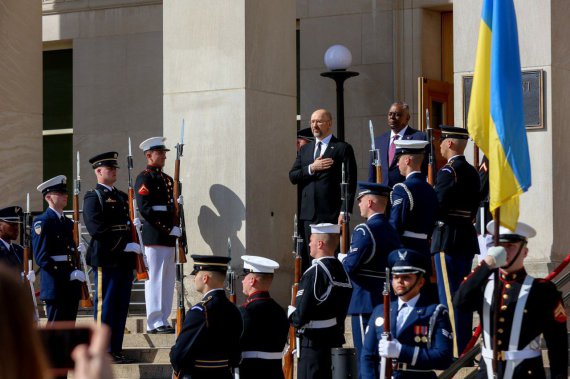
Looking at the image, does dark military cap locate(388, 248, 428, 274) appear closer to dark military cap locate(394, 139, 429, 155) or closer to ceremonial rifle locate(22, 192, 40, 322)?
dark military cap locate(394, 139, 429, 155)

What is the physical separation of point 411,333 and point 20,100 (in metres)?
9.03

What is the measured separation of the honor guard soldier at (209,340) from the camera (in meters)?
8.41

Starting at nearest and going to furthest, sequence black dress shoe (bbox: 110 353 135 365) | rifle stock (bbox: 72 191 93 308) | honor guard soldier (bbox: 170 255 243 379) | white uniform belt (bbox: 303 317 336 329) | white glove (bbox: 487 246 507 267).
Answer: white glove (bbox: 487 246 507 267)
honor guard soldier (bbox: 170 255 243 379)
white uniform belt (bbox: 303 317 336 329)
black dress shoe (bbox: 110 353 135 365)
rifle stock (bbox: 72 191 93 308)

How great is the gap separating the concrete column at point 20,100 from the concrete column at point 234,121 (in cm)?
310

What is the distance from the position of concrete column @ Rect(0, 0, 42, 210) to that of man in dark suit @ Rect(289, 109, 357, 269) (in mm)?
4778

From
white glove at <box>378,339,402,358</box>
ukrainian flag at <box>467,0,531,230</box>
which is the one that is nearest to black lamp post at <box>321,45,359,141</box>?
ukrainian flag at <box>467,0,531,230</box>

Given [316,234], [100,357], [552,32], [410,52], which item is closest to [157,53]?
[410,52]

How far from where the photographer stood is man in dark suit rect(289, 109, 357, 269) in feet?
37.6

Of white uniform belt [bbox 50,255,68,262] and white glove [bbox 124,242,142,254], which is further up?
white glove [bbox 124,242,142,254]

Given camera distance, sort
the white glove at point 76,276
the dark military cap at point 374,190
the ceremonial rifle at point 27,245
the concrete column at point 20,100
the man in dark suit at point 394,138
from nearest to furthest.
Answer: the dark military cap at point 374,190, the man in dark suit at point 394,138, the white glove at point 76,276, the ceremonial rifle at point 27,245, the concrete column at point 20,100

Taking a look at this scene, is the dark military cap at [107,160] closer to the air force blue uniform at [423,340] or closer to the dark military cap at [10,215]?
the dark military cap at [10,215]

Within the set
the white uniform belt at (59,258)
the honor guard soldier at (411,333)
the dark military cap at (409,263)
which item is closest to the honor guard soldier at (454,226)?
the dark military cap at (409,263)

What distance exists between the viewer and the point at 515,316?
266 inches

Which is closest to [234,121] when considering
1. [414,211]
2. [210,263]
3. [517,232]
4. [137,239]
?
[137,239]
